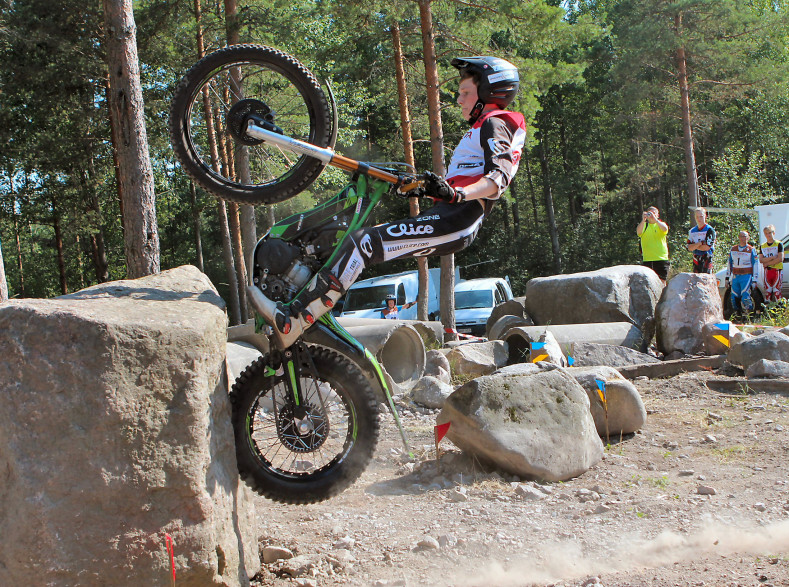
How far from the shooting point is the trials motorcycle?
13.0 feet

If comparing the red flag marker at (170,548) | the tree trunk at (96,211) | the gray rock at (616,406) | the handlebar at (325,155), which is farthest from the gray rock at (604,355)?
the tree trunk at (96,211)

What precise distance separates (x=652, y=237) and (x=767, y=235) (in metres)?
2.81

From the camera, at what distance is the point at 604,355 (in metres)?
9.55

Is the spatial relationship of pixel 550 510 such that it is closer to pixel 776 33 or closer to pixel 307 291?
pixel 307 291

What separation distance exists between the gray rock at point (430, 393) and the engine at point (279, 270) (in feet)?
13.7

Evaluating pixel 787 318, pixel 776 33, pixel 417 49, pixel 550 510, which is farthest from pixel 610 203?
pixel 550 510

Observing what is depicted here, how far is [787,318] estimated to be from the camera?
11.4m

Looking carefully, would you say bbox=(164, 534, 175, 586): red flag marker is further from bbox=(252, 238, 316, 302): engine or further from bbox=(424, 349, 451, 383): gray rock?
bbox=(424, 349, 451, 383): gray rock

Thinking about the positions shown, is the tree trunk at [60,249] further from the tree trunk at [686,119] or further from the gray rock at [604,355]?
the tree trunk at [686,119]

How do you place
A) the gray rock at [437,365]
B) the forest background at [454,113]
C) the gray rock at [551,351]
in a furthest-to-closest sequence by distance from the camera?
the forest background at [454,113], the gray rock at [437,365], the gray rock at [551,351]

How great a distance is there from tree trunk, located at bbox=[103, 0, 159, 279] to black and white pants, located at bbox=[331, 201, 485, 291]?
3.54m

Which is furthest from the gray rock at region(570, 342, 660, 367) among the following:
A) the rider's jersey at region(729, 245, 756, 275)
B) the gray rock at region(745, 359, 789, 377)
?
the rider's jersey at region(729, 245, 756, 275)

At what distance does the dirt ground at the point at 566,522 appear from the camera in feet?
12.7

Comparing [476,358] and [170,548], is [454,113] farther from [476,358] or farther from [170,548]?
[170,548]
